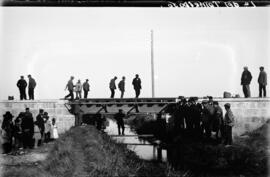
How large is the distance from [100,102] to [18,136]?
18.9ft

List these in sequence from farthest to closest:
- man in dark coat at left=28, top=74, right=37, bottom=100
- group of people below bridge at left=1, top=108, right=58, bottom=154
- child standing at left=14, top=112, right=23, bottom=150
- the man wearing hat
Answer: man in dark coat at left=28, top=74, right=37, bottom=100, child standing at left=14, top=112, right=23, bottom=150, the man wearing hat, group of people below bridge at left=1, top=108, right=58, bottom=154

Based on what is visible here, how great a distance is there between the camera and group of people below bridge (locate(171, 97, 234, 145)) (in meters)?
12.6

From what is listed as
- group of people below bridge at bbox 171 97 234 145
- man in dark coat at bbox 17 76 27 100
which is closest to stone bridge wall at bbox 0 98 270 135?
man in dark coat at bbox 17 76 27 100

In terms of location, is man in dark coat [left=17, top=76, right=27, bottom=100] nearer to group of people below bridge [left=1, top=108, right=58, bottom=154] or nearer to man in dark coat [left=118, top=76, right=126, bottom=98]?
group of people below bridge [left=1, top=108, right=58, bottom=154]

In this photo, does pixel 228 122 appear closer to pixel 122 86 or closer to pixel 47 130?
pixel 122 86

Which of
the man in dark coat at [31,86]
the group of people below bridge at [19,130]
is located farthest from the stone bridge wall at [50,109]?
the group of people below bridge at [19,130]

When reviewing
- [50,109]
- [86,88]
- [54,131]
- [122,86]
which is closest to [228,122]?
[122,86]

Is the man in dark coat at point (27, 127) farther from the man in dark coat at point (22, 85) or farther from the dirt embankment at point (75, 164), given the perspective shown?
the man in dark coat at point (22, 85)

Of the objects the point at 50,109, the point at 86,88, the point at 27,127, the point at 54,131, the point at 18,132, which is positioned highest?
the point at 86,88

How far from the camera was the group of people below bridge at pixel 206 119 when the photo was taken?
41.3 feet

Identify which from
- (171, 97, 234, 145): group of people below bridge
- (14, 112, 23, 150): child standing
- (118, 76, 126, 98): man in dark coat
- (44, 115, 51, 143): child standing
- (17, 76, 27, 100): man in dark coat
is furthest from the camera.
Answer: (118, 76, 126, 98): man in dark coat

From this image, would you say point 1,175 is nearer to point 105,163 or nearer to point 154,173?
point 105,163

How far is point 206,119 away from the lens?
13.4 meters

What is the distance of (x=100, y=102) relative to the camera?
17.7 m
